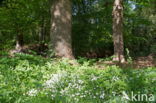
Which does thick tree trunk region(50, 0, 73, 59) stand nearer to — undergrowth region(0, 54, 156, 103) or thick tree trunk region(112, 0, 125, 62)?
thick tree trunk region(112, 0, 125, 62)

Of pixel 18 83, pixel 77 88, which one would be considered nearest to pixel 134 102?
pixel 77 88

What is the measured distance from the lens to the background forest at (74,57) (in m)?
2.82

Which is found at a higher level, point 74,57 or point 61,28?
point 61,28

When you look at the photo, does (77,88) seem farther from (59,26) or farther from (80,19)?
(80,19)

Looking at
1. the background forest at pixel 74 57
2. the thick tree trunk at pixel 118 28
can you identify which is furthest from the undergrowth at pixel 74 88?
the thick tree trunk at pixel 118 28

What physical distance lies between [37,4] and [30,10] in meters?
0.56

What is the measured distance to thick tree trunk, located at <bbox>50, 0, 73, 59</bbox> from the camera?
21.6 ft

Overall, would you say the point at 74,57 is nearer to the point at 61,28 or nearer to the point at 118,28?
the point at 61,28

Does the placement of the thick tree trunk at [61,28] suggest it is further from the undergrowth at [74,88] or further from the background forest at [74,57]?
the undergrowth at [74,88]

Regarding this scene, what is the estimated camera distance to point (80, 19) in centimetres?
1214

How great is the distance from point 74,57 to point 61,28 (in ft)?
3.46

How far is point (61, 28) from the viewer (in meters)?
6.74

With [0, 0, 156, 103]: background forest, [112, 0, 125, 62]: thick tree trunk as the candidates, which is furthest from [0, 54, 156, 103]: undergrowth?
[112, 0, 125, 62]: thick tree trunk

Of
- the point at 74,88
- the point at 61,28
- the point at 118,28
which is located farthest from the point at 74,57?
the point at 74,88
